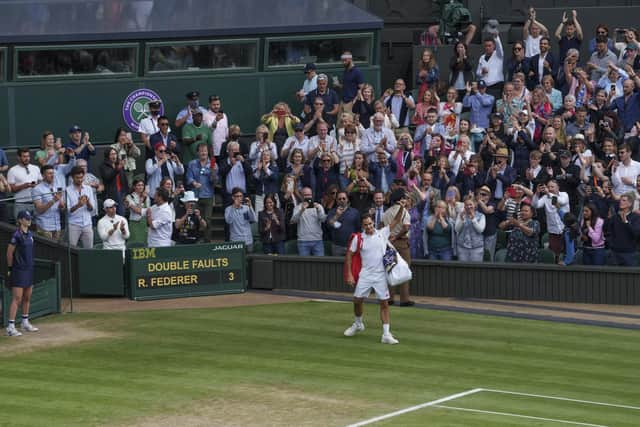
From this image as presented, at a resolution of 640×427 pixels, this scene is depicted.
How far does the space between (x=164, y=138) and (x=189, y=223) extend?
2476 millimetres

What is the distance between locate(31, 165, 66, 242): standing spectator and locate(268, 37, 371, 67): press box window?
7.74 m

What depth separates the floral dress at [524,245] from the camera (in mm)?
Answer: 24703

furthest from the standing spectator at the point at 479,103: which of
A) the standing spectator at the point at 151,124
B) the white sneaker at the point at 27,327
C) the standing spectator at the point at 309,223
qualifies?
the white sneaker at the point at 27,327

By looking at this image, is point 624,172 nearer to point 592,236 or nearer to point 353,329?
point 592,236

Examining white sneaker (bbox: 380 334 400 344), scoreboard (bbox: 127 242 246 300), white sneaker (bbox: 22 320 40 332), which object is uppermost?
scoreboard (bbox: 127 242 246 300)

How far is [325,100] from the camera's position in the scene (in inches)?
1135

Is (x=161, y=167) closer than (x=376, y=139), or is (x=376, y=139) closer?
(x=161, y=167)

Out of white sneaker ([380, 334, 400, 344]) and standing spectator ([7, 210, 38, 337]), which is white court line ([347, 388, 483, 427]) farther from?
standing spectator ([7, 210, 38, 337])

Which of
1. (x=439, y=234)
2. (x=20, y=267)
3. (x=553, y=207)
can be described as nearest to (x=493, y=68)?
(x=553, y=207)

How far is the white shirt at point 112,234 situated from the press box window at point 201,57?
6.39 metres

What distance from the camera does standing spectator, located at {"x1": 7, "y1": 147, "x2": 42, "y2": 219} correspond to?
25609 millimetres

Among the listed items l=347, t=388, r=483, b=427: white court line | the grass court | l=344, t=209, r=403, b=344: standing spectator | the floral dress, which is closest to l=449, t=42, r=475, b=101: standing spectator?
the floral dress

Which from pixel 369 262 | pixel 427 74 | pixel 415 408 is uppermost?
pixel 427 74

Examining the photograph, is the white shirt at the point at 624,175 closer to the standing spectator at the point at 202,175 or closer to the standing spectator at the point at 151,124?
the standing spectator at the point at 202,175
